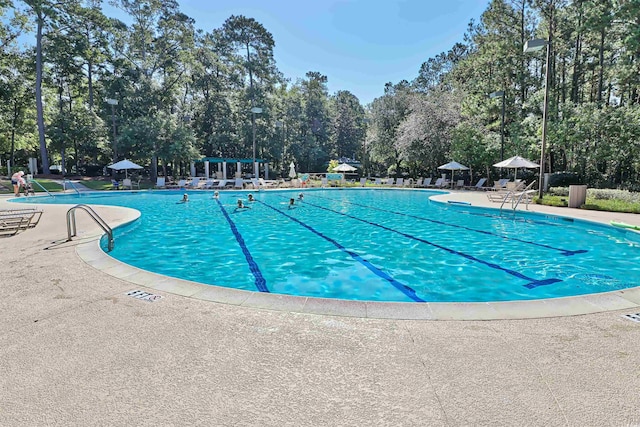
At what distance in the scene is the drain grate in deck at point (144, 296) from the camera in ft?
13.2

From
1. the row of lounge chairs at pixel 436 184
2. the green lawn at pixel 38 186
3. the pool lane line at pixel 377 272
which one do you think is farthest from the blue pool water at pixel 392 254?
the green lawn at pixel 38 186

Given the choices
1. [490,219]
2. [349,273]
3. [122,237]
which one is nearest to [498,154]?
[490,219]

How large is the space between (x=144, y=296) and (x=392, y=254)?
5484mm

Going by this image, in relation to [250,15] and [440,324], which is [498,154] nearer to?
[440,324]

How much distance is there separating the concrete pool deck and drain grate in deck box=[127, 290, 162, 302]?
0.14 m

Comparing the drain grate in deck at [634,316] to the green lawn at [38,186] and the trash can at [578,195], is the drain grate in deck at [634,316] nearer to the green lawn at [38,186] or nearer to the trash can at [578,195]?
the trash can at [578,195]

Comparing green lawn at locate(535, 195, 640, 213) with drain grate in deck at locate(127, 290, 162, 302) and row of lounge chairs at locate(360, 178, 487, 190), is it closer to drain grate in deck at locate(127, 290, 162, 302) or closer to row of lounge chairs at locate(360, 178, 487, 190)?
row of lounge chairs at locate(360, 178, 487, 190)

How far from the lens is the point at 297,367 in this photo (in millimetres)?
2617

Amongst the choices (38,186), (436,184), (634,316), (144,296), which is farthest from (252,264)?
(38,186)

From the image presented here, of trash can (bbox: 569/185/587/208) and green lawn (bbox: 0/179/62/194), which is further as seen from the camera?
green lawn (bbox: 0/179/62/194)

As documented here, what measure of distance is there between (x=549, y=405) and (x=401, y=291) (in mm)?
3745

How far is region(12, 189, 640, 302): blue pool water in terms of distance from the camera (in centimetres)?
609

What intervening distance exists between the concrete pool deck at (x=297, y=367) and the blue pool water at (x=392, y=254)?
7.76 feet

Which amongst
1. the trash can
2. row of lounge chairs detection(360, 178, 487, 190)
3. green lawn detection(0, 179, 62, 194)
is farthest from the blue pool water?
green lawn detection(0, 179, 62, 194)
